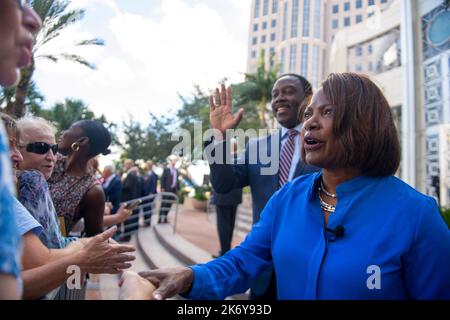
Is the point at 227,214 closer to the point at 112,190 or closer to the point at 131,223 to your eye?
the point at 112,190

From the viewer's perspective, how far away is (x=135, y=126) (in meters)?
31.6

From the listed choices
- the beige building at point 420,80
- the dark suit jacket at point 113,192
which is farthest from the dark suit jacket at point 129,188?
the beige building at point 420,80

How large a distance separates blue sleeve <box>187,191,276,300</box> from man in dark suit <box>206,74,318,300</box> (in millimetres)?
680

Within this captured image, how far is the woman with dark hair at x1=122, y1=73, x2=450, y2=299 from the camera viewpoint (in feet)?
3.95

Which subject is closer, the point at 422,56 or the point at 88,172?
the point at 88,172

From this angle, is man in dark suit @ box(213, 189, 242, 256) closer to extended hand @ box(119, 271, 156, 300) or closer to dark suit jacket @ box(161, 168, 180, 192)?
extended hand @ box(119, 271, 156, 300)

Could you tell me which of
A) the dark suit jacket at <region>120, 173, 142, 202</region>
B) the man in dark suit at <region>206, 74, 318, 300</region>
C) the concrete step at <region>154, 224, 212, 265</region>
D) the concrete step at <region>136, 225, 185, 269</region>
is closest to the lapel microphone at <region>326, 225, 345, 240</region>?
the man in dark suit at <region>206, 74, 318, 300</region>

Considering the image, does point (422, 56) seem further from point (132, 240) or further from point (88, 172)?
point (88, 172)

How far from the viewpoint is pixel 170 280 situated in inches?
48.7

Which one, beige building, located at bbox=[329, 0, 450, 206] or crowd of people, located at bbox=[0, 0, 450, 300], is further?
beige building, located at bbox=[329, 0, 450, 206]

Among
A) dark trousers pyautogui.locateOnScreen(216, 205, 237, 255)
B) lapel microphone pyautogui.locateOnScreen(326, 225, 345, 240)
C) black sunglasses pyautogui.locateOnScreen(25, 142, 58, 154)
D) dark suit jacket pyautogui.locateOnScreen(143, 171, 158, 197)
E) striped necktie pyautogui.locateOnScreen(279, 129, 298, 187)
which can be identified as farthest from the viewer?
dark suit jacket pyautogui.locateOnScreen(143, 171, 158, 197)

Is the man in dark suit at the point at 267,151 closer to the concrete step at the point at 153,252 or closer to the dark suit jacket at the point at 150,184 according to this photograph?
the concrete step at the point at 153,252
